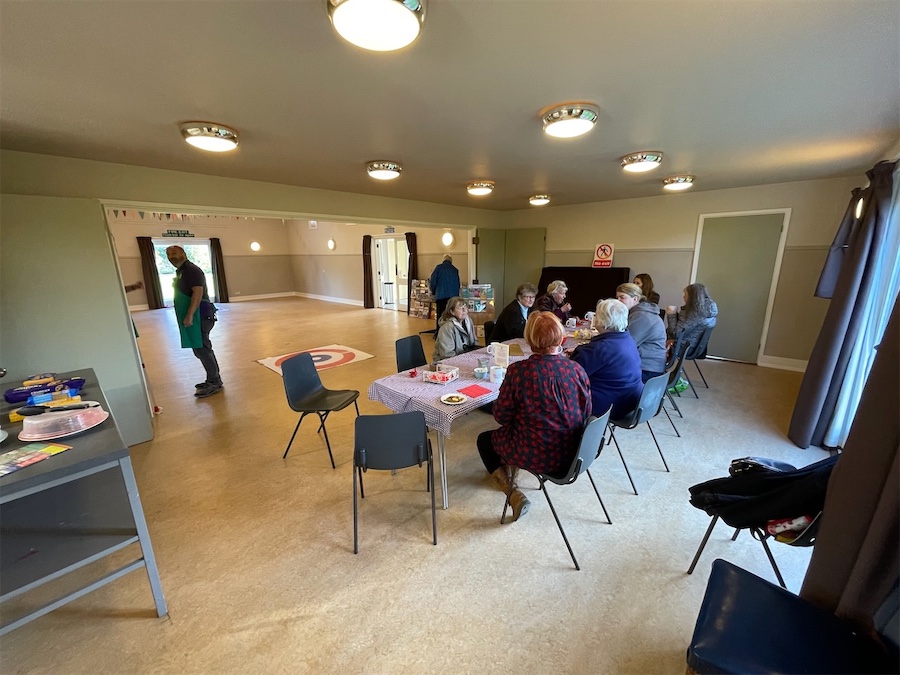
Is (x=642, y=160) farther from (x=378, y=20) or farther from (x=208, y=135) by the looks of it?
(x=208, y=135)

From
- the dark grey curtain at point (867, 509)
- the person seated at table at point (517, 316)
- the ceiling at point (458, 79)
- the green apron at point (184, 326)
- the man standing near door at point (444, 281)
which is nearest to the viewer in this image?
the dark grey curtain at point (867, 509)

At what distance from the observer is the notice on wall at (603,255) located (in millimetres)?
6121

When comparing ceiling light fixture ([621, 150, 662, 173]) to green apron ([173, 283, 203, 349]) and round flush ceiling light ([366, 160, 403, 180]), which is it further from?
green apron ([173, 283, 203, 349])

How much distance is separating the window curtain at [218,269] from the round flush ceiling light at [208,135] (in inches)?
419

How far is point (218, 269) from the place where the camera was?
1138 centimetres

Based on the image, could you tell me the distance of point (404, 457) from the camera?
74.0 inches

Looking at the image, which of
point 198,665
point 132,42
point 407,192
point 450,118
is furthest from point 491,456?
point 407,192

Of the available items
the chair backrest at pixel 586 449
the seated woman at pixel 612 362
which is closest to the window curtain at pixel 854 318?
the seated woman at pixel 612 362

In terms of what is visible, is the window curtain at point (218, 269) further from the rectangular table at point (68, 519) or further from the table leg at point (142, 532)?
the table leg at point (142, 532)

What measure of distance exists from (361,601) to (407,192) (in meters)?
4.61

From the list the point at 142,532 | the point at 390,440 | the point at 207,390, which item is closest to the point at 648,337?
the point at 390,440

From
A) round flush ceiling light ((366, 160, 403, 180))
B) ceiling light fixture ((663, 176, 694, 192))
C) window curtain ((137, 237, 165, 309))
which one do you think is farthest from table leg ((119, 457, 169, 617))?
window curtain ((137, 237, 165, 309))

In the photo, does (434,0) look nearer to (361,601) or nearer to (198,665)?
(361,601)

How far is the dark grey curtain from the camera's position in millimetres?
992
